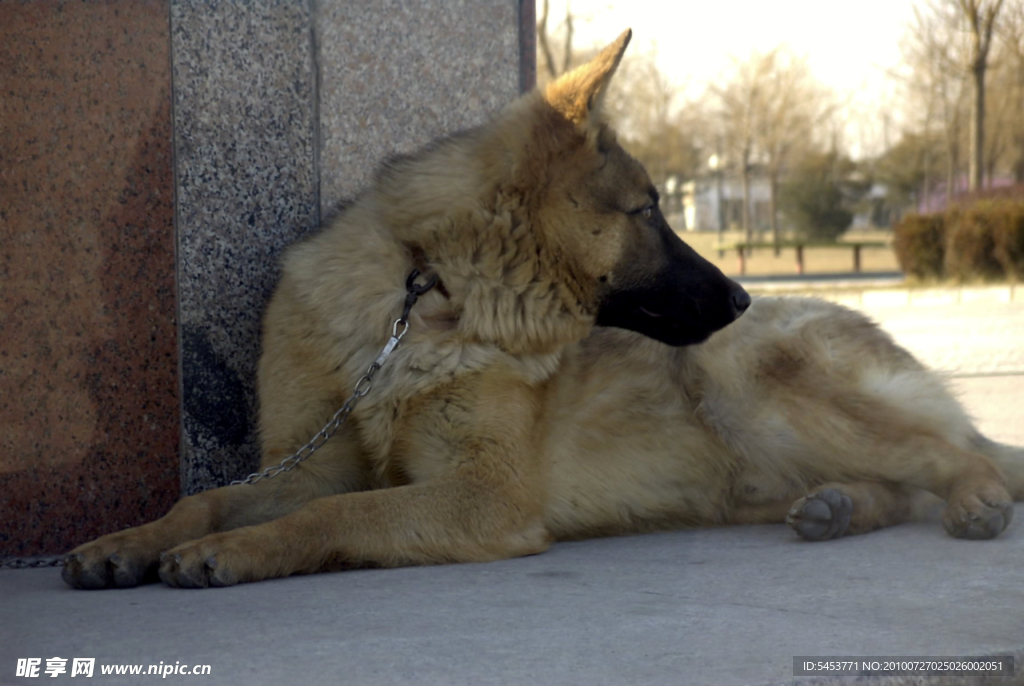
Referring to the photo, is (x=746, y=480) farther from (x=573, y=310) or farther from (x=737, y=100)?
(x=737, y=100)

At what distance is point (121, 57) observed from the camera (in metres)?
4.31

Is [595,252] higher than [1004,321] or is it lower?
higher

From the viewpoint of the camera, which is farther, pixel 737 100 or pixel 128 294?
pixel 737 100

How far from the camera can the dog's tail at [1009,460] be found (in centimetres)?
471

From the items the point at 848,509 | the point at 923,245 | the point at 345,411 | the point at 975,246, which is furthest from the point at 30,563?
the point at 923,245

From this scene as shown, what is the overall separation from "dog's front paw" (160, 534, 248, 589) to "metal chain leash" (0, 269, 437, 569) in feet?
2.09

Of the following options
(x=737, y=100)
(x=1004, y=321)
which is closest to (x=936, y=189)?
(x=737, y=100)

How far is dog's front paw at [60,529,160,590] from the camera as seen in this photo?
3309mm

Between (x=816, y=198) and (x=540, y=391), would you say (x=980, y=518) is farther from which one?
(x=816, y=198)

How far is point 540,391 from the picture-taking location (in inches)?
160

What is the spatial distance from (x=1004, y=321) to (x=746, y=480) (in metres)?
11.6

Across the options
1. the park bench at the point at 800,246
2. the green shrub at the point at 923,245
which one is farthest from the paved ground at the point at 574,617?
the park bench at the point at 800,246

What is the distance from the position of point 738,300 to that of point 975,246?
66.0 ft

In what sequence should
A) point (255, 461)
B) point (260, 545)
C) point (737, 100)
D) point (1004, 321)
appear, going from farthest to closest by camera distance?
point (737, 100), point (1004, 321), point (255, 461), point (260, 545)
